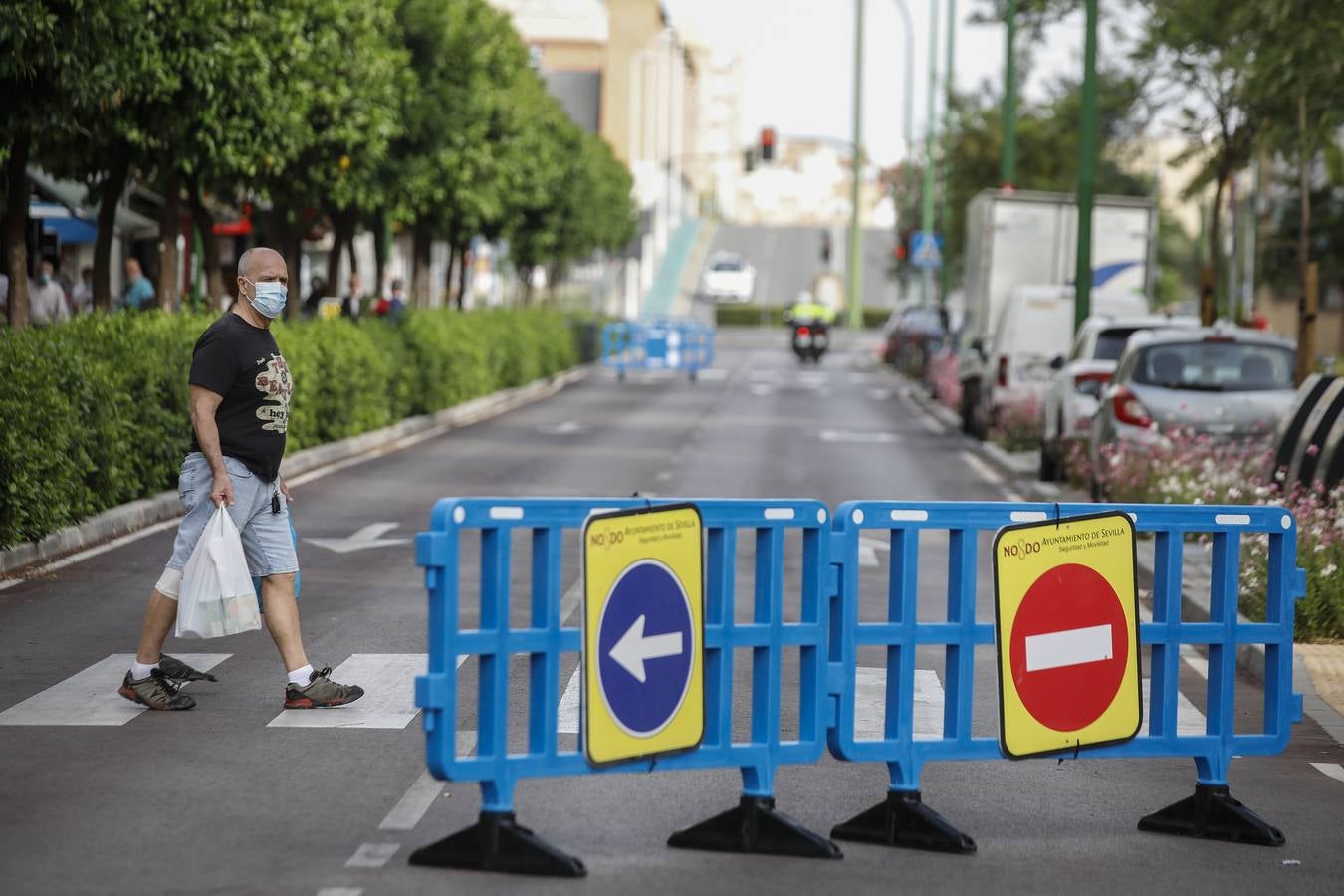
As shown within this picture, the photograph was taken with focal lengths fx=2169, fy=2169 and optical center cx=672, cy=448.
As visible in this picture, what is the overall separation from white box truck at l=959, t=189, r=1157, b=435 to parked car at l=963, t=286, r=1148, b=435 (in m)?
3.14

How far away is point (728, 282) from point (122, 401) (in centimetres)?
9282

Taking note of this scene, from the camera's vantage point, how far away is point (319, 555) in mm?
14484

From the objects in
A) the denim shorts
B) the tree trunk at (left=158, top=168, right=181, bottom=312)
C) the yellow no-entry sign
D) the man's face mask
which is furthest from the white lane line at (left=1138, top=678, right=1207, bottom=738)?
the tree trunk at (left=158, top=168, right=181, bottom=312)

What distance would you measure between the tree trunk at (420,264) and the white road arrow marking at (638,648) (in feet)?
106

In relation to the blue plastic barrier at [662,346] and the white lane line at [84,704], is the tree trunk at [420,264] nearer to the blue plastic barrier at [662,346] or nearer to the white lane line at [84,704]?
the blue plastic barrier at [662,346]

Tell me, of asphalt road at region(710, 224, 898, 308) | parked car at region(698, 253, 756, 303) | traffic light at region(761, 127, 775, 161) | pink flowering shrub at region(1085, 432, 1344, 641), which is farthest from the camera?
asphalt road at region(710, 224, 898, 308)

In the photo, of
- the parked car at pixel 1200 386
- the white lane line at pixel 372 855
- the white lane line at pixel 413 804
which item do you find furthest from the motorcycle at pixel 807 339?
the white lane line at pixel 372 855

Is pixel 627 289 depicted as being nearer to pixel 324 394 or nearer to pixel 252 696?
pixel 324 394

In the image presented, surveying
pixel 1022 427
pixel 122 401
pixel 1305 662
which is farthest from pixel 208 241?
pixel 1305 662

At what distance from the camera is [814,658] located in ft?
22.7

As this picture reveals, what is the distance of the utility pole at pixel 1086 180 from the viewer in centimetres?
2441

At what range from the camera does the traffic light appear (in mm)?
52166

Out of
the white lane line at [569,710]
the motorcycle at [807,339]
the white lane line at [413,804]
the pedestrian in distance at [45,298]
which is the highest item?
the pedestrian in distance at [45,298]

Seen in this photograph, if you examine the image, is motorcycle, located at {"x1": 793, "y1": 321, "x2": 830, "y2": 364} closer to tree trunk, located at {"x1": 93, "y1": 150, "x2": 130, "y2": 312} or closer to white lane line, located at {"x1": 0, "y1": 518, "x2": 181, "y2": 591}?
tree trunk, located at {"x1": 93, "y1": 150, "x2": 130, "y2": 312}
